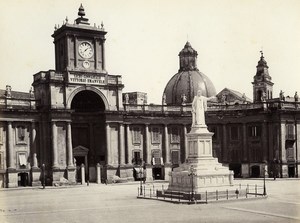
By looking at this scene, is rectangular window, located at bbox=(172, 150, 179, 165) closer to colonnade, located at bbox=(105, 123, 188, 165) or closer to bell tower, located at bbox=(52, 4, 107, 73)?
colonnade, located at bbox=(105, 123, 188, 165)

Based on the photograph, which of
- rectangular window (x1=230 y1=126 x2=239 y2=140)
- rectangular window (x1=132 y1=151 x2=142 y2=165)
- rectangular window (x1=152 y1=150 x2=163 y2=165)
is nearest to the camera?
rectangular window (x1=132 y1=151 x2=142 y2=165)

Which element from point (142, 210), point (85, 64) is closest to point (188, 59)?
point (85, 64)

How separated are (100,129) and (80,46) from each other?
35.2ft

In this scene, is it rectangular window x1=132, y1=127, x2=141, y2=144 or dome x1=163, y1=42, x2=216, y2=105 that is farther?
dome x1=163, y1=42, x2=216, y2=105

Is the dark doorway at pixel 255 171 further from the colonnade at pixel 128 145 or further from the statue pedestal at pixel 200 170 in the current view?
the statue pedestal at pixel 200 170

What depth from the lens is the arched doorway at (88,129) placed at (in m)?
63.2

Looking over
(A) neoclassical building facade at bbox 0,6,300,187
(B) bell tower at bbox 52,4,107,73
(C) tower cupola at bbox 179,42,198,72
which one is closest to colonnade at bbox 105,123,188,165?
(A) neoclassical building facade at bbox 0,6,300,187

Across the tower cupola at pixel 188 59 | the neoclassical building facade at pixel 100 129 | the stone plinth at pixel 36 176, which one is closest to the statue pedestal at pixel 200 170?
the neoclassical building facade at pixel 100 129

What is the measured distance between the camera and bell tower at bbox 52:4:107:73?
60281 mm

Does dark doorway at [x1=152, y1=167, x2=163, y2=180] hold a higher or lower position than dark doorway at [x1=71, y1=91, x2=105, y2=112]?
lower

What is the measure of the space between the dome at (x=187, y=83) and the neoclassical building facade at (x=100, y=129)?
1475cm

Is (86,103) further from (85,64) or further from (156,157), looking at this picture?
(156,157)

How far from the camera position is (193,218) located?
1089 inches

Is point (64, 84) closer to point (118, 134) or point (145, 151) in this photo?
point (118, 134)
